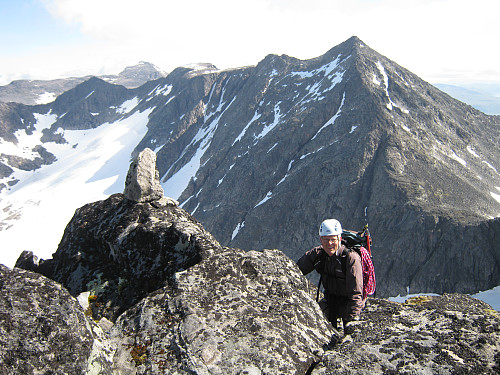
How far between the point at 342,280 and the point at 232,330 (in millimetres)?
2940

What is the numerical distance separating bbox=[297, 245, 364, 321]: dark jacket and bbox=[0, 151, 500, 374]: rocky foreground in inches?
15.1

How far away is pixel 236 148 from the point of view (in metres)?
143

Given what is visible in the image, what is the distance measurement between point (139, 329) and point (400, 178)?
87635 millimetres

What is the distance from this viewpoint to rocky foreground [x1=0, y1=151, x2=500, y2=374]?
15.7 ft

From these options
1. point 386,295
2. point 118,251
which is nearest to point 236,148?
point 386,295

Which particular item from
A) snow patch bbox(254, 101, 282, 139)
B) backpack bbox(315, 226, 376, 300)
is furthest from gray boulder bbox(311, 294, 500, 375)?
snow patch bbox(254, 101, 282, 139)

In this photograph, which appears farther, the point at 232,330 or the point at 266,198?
the point at 266,198

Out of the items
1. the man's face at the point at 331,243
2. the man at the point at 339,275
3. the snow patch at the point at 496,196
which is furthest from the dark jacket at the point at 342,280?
the snow patch at the point at 496,196

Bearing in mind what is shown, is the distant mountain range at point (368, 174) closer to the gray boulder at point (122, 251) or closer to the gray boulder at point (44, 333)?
the gray boulder at point (122, 251)

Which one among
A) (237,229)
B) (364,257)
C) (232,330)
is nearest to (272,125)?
(237,229)

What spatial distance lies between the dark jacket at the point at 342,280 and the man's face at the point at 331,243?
0.16 metres

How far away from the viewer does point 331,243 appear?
7.36m

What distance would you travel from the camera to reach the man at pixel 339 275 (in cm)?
713

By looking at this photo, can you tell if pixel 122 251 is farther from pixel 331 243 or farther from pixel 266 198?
pixel 266 198
